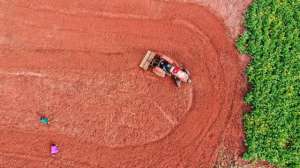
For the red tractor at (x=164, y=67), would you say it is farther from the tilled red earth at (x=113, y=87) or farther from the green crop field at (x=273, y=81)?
the green crop field at (x=273, y=81)

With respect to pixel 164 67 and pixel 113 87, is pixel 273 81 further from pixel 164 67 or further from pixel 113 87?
pixel 113 87

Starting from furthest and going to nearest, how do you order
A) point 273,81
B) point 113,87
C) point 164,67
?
point 113,87
point 273,81
point 164,67

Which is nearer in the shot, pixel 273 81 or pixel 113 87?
pixel 273 81

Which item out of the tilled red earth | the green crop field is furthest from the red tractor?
the green crop field

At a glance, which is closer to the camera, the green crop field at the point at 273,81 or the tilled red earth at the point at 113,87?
the green crop field at the point at 273,81

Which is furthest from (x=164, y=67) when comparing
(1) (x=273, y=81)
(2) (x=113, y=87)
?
(1) (x=273, y=81)

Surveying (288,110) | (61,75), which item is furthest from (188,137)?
(61,75)

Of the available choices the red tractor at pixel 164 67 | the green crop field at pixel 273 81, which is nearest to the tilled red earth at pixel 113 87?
the red tractor at pixel 164 67
